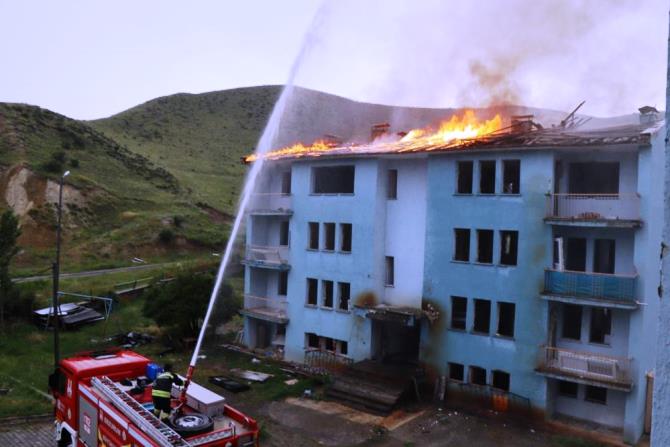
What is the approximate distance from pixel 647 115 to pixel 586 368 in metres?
10.5

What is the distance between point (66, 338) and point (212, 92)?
11523 cm

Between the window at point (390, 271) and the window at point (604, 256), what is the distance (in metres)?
9.31

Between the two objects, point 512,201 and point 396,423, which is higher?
point 512,201

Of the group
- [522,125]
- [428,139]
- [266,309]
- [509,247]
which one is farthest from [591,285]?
[266,309]

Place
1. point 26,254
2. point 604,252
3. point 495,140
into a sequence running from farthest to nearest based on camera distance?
point 26,254 → point 495,140 → point 604,252

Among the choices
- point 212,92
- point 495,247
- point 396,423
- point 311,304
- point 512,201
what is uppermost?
point 212,92

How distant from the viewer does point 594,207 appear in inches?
870

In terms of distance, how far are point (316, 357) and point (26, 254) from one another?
120 ft

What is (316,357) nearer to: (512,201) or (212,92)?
(512,201)

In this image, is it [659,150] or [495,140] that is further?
[495,140]

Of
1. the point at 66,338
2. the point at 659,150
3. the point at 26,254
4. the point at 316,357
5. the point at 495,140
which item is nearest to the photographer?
the point at 659,150

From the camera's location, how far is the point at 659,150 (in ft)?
68.5

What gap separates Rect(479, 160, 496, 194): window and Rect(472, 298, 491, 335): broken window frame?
4.81 metres

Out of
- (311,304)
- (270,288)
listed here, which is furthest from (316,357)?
(270,288)
